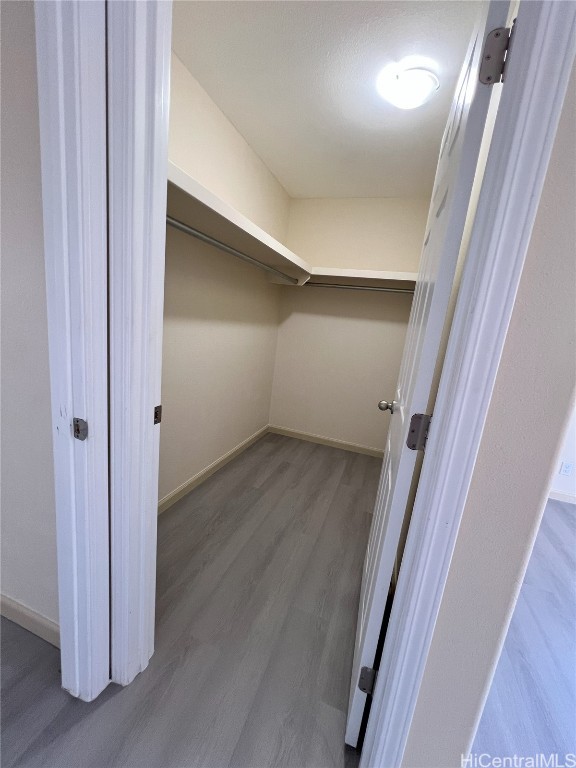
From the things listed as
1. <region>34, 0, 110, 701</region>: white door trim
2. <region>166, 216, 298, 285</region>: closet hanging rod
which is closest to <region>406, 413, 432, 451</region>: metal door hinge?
<region>34, 0, 110, 701</region>: white door trim

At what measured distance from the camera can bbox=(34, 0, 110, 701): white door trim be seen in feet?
2.42

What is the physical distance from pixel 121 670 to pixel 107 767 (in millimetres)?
231

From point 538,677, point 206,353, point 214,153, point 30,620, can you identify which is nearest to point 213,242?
point 214,153

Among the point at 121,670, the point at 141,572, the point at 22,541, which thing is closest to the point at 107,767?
the point at 121,670

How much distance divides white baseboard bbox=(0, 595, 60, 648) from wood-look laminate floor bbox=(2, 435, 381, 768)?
0.09 ft

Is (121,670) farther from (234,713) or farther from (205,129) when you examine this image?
(205,129)

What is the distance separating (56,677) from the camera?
1116 millimetres

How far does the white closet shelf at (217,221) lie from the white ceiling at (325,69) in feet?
2.21

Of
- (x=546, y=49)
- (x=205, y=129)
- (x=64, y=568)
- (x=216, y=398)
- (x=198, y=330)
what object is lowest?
(x=64, y=568)

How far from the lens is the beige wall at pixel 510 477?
57 centimetres

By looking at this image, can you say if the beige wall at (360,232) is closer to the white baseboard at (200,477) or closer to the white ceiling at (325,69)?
the white ceiling at (325,69)

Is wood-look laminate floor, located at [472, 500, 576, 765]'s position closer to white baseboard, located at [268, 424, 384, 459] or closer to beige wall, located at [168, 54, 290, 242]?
white baseboard, located at [268, 424, 384, 459]

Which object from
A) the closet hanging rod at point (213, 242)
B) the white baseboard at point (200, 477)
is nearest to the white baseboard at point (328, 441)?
the white baseboard at point (200, 477)

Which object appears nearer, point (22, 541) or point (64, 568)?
point (64, 568)
